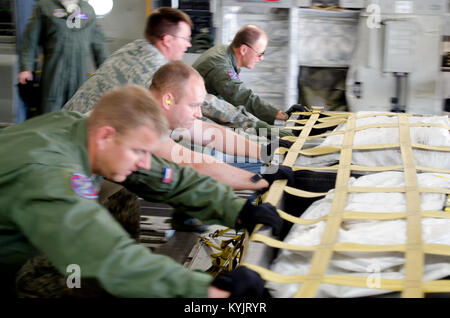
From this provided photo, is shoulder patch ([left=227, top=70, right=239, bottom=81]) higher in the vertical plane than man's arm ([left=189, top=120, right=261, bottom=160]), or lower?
higher

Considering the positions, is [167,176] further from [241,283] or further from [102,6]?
[102,6]

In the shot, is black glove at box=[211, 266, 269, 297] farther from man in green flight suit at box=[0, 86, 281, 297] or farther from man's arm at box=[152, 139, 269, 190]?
man's arm at box=[152, 139, 269, 190]

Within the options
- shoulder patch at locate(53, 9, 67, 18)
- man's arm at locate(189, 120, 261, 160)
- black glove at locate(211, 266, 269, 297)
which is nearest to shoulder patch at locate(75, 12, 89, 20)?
shoulder patch at locate(53, 9, 67, 18)

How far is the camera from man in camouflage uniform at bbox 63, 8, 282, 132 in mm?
2879

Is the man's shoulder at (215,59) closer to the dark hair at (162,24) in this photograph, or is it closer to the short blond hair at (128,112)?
the dark hair at (162,24)

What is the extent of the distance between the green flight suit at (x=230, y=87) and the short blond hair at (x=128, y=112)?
2.37 m

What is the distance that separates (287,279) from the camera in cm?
136

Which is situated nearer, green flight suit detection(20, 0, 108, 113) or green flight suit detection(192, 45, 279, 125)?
green flight suit detection(192, 45, 279, 125)

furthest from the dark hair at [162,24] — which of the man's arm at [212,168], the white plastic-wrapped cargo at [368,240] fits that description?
the white plastic-wrapped cargo at [368,240]

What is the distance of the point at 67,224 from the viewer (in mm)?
1201

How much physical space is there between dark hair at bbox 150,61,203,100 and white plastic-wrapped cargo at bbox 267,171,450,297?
88cm

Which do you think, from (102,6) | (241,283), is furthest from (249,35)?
(102,6)

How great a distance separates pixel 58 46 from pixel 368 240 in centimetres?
409

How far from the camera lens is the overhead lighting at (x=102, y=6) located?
661 centimetres
